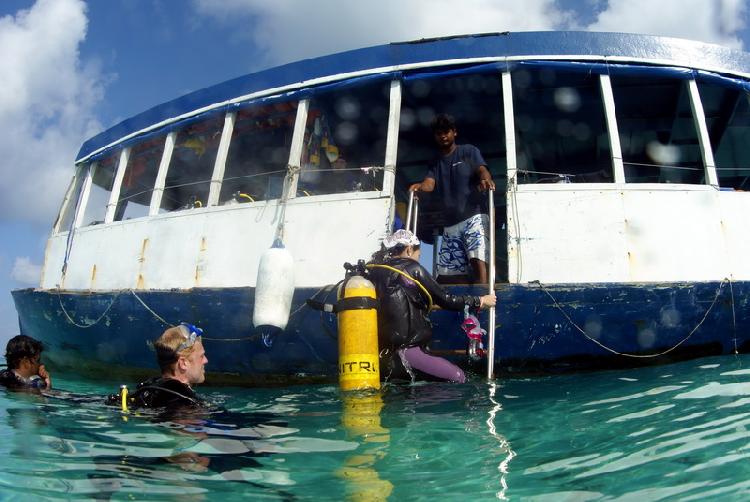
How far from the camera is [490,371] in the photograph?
500cm

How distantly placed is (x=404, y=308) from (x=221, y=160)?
11.0 ft

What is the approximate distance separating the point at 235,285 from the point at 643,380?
401cm

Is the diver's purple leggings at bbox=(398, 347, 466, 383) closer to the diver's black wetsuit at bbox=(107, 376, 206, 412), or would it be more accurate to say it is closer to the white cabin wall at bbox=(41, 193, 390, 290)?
the white cabin wall at bbox=(41, 193, 390, 290)

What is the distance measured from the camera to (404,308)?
498 cm

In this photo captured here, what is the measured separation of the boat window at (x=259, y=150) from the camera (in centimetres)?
721

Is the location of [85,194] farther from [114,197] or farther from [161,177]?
[161,177]

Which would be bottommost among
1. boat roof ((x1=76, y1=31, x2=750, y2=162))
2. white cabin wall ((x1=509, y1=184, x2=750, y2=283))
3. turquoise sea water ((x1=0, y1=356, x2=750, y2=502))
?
turquoise sea water ((x1=0, y1=356, x2=750, y2=502))

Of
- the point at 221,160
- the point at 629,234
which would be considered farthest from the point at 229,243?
the point at 629,234

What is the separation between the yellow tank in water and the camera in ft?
15.3

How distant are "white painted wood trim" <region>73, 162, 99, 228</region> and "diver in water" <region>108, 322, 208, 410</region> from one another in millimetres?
5676

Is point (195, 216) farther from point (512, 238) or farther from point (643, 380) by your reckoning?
point (643, 380)

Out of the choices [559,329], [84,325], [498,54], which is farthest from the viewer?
[84,325]

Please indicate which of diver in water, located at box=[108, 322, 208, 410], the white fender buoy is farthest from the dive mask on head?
the white fender buoy

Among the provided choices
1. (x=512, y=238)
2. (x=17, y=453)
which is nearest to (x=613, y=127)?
(x=512, y=238)
